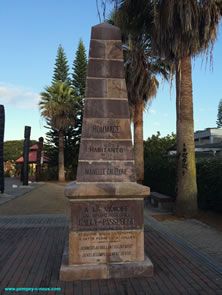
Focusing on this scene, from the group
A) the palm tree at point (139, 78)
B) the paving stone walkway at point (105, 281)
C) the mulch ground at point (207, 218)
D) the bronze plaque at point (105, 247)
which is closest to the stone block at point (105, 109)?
the bronze plaque at point (105, 247)

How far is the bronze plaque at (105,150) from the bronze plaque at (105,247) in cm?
131

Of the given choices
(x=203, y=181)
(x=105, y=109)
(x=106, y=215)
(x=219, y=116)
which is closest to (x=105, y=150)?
(x=105, y=109)

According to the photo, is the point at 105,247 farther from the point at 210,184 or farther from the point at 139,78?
the point at 139,78

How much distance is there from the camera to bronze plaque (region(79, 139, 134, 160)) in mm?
4250

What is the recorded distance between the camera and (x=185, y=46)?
8.44m

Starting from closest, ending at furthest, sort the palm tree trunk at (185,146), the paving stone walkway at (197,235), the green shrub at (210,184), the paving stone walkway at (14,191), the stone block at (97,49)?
the stone block at (97,49)
the paving stone walkway at (197,235)
the green shrub at (210,184)
the palm tree trunk at (185,146)
the paving stone walkway at (14,191)

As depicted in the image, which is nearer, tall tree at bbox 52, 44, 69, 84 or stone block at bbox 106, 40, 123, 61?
stone block at bbox 106, 40, 123, 61

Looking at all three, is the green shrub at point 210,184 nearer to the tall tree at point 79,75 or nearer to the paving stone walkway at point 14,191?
the paving stone walkway at point 14,191

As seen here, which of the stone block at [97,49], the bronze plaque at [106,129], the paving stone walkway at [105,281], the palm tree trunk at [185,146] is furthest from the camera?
the palm tree trunk at [185,146]

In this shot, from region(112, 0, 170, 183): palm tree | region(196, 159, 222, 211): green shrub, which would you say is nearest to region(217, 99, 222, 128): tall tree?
region(112, 0, 170, 183): palm tree

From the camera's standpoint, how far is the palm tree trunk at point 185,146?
8.40 m

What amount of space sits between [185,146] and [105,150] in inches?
201

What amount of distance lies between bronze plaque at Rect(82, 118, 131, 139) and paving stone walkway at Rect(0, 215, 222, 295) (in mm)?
2445

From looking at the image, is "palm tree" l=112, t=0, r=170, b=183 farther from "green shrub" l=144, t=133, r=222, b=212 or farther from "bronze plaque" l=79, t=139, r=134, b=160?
"bronze plaque" l=79, t=139, r=134, b=160
